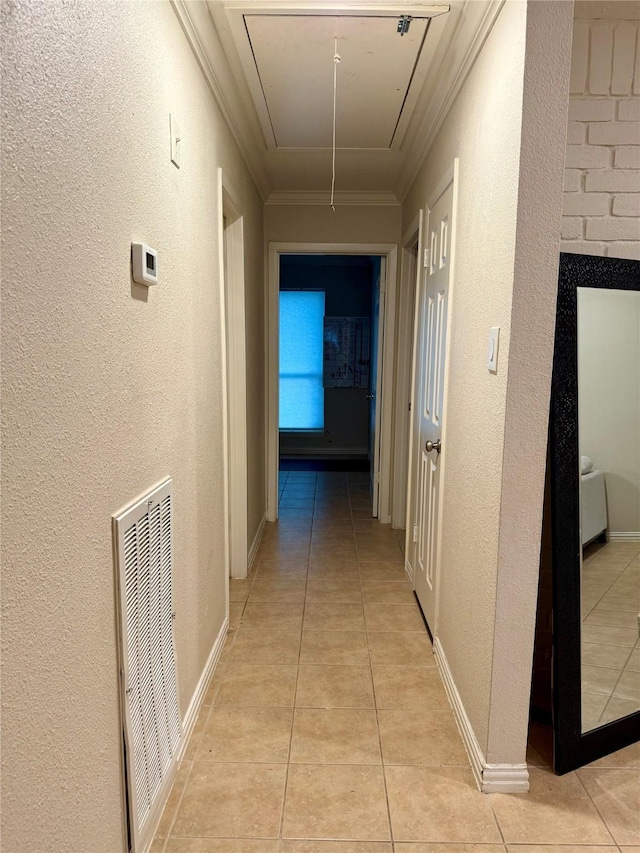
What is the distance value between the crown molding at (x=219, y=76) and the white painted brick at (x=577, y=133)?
121cm

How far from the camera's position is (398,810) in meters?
1.60

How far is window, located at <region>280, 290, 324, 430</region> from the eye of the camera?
6.83 metres

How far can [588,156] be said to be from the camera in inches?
69.9

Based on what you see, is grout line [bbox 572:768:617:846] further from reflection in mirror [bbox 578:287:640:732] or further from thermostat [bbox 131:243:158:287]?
thermostat [bbox 131:243:158:287]

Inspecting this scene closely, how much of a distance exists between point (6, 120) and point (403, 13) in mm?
1577

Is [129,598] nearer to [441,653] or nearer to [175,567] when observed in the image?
[175,567]

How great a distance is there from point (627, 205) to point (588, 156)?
200 millimetres

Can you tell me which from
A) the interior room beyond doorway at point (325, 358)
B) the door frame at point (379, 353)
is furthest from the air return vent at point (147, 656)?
the interior room beyond doorway at point (325, 358)

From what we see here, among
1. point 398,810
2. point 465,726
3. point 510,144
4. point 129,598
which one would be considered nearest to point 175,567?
point 129,598

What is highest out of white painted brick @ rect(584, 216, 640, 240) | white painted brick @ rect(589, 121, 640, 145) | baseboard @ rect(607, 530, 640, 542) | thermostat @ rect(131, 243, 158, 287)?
white painted brick @ rect(589, 121, 640, 145)

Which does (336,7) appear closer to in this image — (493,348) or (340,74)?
(340,74)

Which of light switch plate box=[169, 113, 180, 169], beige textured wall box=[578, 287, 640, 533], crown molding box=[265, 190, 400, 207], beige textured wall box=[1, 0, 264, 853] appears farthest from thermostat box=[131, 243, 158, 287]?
crown molding box=[265, 190, 400, 207]

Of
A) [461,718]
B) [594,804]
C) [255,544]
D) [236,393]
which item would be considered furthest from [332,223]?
[594,804]

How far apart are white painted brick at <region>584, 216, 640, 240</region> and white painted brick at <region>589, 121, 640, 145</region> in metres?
0.23
